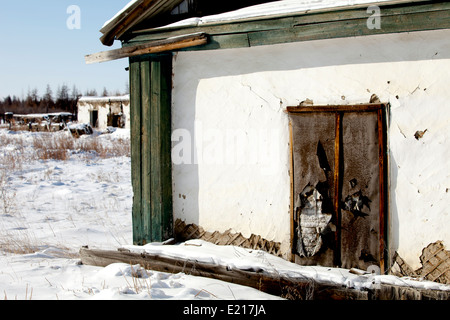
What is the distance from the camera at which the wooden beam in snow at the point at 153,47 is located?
4.38 m

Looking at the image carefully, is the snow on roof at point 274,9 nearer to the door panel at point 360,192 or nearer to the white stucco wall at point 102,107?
the door panel at point 360,192

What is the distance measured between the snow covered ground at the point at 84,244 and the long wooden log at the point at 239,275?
68mm

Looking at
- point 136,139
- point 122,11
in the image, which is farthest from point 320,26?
point 136,139

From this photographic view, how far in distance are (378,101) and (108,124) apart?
903 inches

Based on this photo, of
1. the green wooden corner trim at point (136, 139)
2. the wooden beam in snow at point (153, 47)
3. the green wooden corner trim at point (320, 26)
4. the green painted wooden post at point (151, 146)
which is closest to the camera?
the green wooden corner trim at point (320, 26)

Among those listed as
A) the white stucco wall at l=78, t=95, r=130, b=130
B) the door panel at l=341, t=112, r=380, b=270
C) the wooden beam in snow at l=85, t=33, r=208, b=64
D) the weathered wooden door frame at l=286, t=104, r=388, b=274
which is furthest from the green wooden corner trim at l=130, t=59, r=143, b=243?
the white stucco wall at l=78, t=95, r=130, b=130

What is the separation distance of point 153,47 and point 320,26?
208cm

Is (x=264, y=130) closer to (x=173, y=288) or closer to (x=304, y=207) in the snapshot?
(x=304, y=207)

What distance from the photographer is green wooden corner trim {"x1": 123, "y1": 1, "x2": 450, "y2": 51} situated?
354 centimetres

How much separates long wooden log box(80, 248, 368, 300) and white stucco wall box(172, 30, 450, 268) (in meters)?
1.00

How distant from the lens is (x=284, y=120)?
4.22 metres

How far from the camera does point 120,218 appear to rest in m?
6.70

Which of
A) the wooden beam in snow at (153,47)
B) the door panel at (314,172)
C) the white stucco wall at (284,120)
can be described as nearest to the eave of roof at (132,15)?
the wooden beam in snow at (153,47)

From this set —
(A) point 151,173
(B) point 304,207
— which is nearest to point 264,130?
(B) point 304,207
